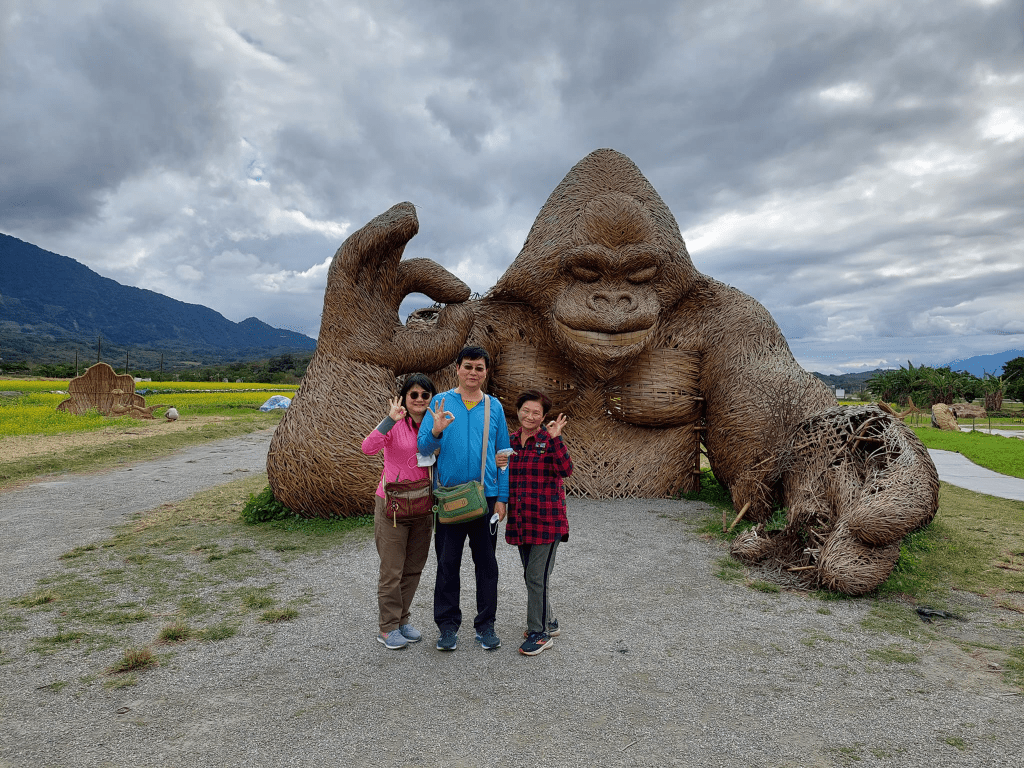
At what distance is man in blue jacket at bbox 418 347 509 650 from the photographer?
9.55ft

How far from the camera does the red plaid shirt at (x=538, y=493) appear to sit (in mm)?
2896

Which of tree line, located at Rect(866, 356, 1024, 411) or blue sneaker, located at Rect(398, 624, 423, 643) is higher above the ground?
tree line, located at Rect(866, 356, 1024, 411)

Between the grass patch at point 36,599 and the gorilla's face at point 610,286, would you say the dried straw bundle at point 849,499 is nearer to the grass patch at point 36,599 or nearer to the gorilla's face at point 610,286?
the gorilla's face at point 610,286

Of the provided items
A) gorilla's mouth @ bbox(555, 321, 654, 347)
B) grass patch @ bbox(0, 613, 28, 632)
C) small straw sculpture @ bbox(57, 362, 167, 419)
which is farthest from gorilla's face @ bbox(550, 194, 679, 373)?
small straw sculpture @ bbox(57, 362, 167, 419)

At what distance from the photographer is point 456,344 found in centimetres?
629

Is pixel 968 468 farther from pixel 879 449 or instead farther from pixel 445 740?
pixel 445 740

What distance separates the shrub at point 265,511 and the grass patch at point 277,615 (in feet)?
7.72

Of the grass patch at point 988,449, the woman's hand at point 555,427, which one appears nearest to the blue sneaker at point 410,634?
the woman's hand at point 555,427

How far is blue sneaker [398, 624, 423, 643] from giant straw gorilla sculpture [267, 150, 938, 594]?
2.53 meters

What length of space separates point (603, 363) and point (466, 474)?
3430 millimetres

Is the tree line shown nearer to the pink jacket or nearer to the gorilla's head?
the gorilla's head

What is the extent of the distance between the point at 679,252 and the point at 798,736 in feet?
16.6

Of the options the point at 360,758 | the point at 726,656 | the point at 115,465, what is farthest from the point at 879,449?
the point at 115,465

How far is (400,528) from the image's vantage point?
9.78ft
